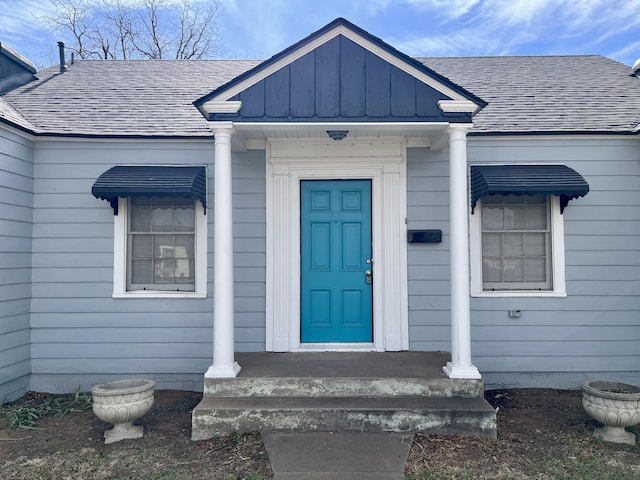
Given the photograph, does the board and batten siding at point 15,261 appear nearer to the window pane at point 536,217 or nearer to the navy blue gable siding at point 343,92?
the navy blue gable siding at point 343,92

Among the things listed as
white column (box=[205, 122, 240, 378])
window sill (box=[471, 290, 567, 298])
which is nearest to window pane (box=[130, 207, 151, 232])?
white column (box=[205, 122, 240, 378])

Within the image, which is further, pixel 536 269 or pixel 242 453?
pixel 536 269


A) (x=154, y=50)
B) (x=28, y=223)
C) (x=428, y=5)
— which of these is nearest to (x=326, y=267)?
(x=28, y=223)

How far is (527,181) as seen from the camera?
16.8 feet

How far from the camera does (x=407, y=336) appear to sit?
5.34m

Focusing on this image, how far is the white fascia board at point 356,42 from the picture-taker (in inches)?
169

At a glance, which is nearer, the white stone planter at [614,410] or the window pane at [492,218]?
the white stone planter at [614,410]

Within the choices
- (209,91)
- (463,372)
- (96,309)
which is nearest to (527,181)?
(463,372)

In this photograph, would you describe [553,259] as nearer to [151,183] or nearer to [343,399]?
[343,399]

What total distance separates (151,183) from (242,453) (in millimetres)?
3064

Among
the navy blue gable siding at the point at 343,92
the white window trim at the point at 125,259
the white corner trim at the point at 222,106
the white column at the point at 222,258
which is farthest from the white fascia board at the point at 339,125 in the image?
the white window trim at the point at 125,259

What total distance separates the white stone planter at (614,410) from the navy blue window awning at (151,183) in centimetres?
447

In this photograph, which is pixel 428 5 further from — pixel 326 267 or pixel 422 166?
pixel 326 267

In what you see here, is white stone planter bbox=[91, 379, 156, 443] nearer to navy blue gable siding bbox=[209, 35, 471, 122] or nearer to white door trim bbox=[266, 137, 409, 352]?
white door trim bbox=[266, 137, 409, 352]
